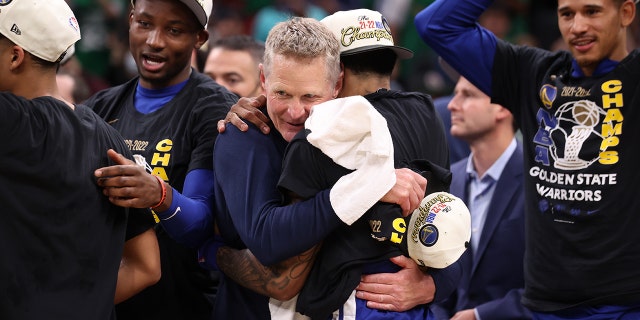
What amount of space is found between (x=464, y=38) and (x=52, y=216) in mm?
2301

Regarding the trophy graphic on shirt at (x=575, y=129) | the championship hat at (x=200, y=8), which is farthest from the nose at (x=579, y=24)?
the championship hat at (x=200, y=8)

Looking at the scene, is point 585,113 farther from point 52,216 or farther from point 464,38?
point 52,216

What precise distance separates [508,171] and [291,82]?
230 centimetres

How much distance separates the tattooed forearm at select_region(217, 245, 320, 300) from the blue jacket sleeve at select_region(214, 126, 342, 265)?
8cm

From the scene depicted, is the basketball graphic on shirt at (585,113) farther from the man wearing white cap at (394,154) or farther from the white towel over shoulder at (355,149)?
the white towel over shoulder at (355,149)

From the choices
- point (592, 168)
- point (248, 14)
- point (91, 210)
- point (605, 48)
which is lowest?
point (248, 14)

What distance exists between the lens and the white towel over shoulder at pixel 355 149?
2916 mm

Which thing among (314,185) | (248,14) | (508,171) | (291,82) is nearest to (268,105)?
(291,82)

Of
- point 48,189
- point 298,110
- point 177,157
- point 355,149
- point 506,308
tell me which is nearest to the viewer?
point 48,189

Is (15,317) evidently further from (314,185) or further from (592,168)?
(592,168)

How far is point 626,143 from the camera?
12.6 ft

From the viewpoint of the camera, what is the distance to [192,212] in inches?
133

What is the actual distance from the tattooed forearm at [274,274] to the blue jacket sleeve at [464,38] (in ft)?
5.15

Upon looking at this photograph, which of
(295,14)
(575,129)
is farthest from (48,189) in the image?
(295,14)
